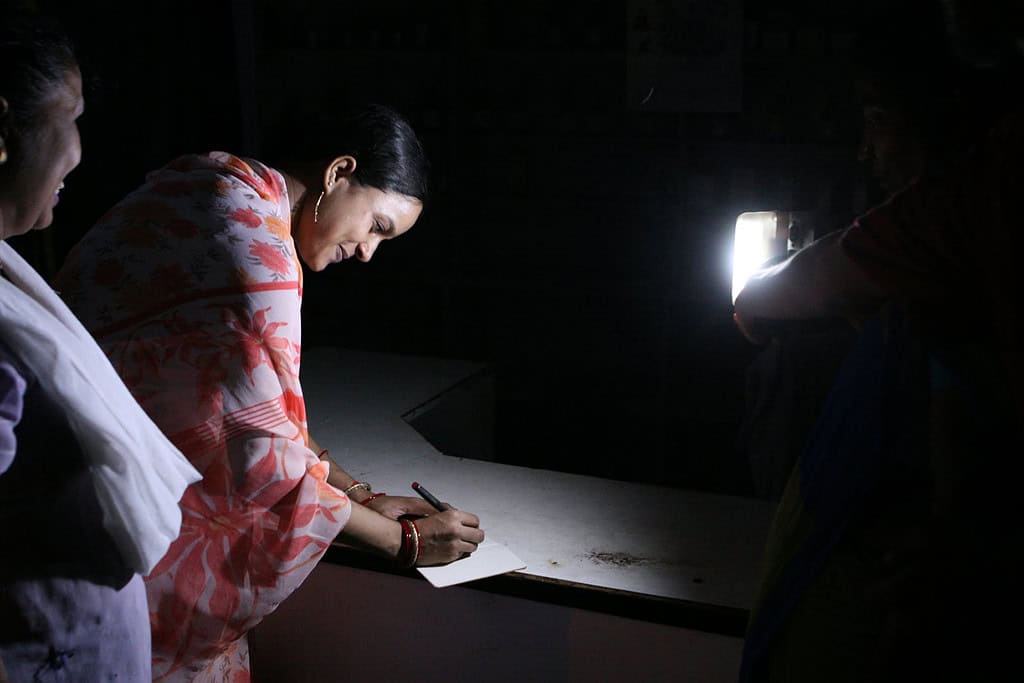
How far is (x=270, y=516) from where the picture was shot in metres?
1.25

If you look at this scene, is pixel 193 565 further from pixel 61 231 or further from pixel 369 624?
pixel 61 231

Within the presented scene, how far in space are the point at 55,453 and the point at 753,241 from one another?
0.86 metres

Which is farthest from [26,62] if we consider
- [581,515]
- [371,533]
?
[581,515]

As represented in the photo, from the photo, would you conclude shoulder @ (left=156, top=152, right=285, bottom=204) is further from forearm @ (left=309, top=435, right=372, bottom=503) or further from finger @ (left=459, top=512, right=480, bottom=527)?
finger @ (left=459, top=512, right=480, bottom=527)

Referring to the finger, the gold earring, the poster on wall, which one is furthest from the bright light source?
the poster on wall

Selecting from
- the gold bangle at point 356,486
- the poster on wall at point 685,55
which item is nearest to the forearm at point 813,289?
the gold bangle at point 356,486

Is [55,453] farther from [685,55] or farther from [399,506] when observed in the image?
[685,55]

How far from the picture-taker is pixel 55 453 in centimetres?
89

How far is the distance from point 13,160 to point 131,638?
0.52 metres

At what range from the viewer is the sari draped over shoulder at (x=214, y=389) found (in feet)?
3.99

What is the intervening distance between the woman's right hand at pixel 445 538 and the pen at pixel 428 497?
68 millimetres

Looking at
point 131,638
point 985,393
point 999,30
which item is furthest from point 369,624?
point 999,30

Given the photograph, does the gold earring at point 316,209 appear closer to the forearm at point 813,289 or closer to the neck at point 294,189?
the neck at point 294,189

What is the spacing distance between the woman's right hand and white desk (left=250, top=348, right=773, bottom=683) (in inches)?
1.6
